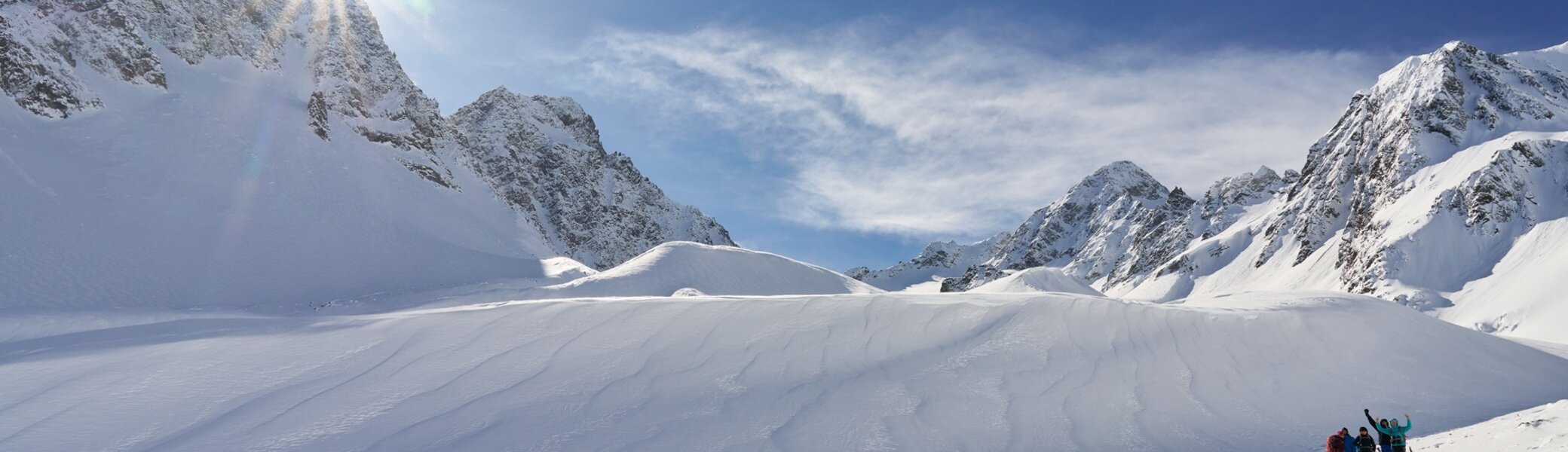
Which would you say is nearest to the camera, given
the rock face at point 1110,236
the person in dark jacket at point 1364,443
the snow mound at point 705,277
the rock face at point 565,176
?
the person in dark jacket at point 1364,443

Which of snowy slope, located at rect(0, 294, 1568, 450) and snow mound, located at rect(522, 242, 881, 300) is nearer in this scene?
snowy slope, located at rect(0, 294, 1568, 450)

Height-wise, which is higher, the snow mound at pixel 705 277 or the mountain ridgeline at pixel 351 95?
the mountain ridgeline at pixel 351 95

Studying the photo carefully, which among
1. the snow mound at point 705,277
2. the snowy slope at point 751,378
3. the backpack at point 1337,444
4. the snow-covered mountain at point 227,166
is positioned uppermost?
the snow-covered mountain at point 227,166

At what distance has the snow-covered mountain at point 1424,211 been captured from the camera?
58.7 m

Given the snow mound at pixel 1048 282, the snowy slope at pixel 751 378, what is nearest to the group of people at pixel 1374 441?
the snowy slope at pixel 751 378

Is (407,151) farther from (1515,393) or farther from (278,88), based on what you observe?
(1515,393)

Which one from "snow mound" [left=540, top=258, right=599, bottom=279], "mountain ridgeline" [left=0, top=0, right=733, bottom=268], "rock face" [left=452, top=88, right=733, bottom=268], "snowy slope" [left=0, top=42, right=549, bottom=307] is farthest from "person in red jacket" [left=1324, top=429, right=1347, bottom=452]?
"rock face" [left=452, top=88, right=733, bottom=268]

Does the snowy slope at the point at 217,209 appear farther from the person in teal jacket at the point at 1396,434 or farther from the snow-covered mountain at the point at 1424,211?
the snow-covered mountain at the point at 1424,211

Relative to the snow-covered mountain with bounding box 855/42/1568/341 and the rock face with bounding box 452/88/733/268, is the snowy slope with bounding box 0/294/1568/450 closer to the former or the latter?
the snow-covered mountain with bounding box 855/42/1568/341

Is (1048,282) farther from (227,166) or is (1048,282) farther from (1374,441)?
(227,166)

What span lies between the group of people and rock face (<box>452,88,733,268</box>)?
8314 cm

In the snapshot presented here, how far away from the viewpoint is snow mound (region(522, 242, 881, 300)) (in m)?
29.8

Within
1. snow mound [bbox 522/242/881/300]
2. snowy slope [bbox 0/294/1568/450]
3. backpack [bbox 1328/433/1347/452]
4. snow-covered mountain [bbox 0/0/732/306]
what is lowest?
backpack [bbox 1328/433/1347/452]

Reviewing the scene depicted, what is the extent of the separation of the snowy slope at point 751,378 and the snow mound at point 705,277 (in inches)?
570
